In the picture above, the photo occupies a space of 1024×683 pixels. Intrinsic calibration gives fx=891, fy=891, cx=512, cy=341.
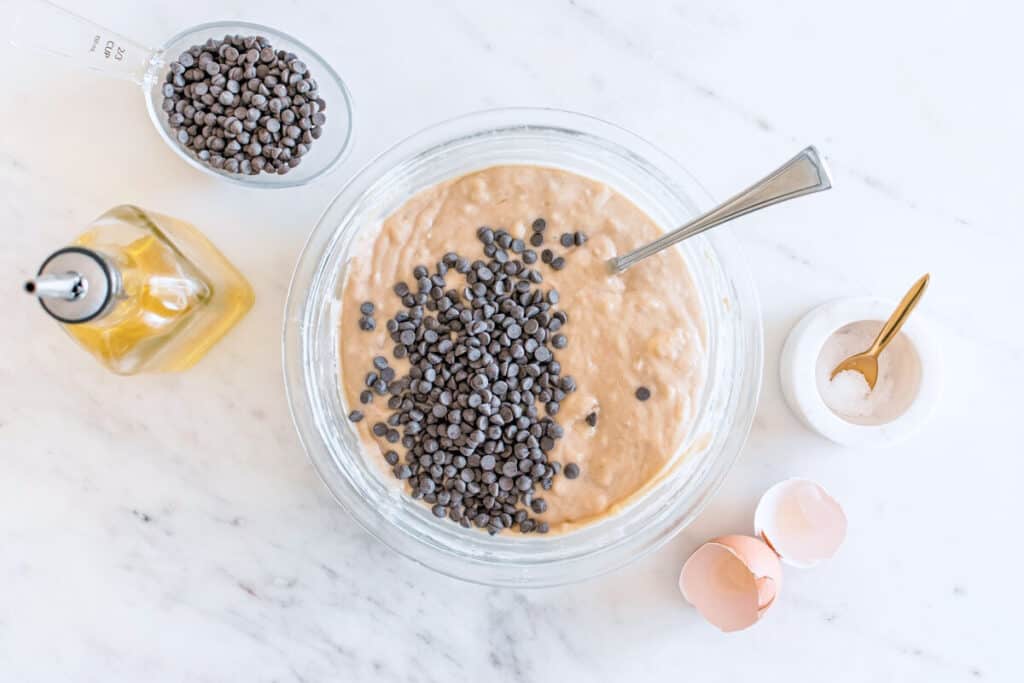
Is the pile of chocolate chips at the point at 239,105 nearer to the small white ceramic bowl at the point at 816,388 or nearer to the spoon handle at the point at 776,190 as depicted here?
the spoon handle at the point at 776,190

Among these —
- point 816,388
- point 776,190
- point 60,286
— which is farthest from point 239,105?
point 816,388

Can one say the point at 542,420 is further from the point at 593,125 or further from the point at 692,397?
the point at 593,125

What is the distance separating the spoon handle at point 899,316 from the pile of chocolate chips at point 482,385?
0.64 m

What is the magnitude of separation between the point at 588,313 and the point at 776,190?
0.48m

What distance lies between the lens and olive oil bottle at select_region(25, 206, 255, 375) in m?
1.46

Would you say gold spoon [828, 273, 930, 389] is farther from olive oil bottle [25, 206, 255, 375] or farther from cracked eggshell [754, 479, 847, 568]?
olive oil bottle [25, 206, 255, 375]

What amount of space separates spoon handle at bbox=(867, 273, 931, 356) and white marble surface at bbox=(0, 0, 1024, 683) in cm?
18

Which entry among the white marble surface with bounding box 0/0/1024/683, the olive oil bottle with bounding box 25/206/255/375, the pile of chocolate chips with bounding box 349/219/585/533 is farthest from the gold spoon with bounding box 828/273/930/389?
the olive oil bottle with bounding box 25/206/255/375

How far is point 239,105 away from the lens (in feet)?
5.87

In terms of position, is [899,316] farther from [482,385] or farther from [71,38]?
[71,38]

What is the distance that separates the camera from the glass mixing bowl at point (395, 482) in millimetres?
1832

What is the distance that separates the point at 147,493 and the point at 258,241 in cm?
60

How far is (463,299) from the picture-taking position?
178cm

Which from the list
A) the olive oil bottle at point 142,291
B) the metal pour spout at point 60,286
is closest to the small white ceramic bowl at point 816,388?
the olive oil bottle at point 142,291
